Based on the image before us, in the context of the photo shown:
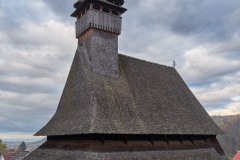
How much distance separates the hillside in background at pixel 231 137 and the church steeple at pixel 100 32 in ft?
254

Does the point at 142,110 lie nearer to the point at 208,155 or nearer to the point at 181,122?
the point at 181,122

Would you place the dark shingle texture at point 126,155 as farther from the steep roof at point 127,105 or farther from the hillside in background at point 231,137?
the hillside in background at point 231,137

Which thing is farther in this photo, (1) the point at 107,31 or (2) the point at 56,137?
(1) the point at 107,31

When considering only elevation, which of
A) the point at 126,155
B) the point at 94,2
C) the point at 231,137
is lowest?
the point at 231,137

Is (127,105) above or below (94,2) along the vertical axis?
below

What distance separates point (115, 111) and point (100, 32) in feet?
23.0

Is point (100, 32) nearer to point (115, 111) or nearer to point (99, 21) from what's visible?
point (99, 21)

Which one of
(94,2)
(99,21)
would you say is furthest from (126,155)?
(94,2)

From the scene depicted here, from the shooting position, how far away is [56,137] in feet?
70.0

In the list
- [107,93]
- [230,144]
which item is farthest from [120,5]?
[230,144]

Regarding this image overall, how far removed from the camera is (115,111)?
18859mm

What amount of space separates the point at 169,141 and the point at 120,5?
1219cm

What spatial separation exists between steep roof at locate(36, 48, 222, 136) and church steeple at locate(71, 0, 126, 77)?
2.47ft

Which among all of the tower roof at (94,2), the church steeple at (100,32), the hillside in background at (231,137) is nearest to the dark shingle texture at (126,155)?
the church steeple at (100,32)
